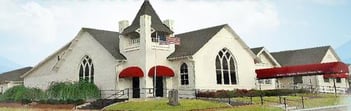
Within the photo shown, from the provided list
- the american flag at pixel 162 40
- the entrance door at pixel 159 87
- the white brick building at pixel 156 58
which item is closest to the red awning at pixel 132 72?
the white brick building at pixel 156 58

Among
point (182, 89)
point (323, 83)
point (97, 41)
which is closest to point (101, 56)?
point (97, 41)

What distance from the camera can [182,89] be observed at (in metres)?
37.5

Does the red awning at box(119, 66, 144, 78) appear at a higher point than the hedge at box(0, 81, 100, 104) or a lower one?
higher

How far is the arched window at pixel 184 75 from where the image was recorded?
37.6 meters

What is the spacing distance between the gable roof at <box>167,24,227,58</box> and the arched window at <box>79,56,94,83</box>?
788 cm

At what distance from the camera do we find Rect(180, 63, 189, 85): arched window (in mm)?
37625

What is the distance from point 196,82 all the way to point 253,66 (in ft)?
29.4

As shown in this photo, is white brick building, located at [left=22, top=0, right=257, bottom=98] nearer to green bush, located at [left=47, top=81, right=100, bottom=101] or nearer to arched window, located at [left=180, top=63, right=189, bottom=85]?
arched window, located at [left=180, top=63, right=189, bottom=85]

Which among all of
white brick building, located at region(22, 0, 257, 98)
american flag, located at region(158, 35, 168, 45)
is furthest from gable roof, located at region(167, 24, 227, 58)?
american flag, located at region(158, 35, 168, 45)

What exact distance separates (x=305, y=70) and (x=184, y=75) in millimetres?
12606

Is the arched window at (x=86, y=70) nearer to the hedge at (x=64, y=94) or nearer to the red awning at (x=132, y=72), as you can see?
the hedge at (x=64, y=94)

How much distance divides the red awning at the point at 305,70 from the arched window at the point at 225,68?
4.12 m

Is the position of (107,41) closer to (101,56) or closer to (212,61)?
(101,56)

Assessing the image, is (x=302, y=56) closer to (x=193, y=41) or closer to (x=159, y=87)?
(x=193, y=41)
